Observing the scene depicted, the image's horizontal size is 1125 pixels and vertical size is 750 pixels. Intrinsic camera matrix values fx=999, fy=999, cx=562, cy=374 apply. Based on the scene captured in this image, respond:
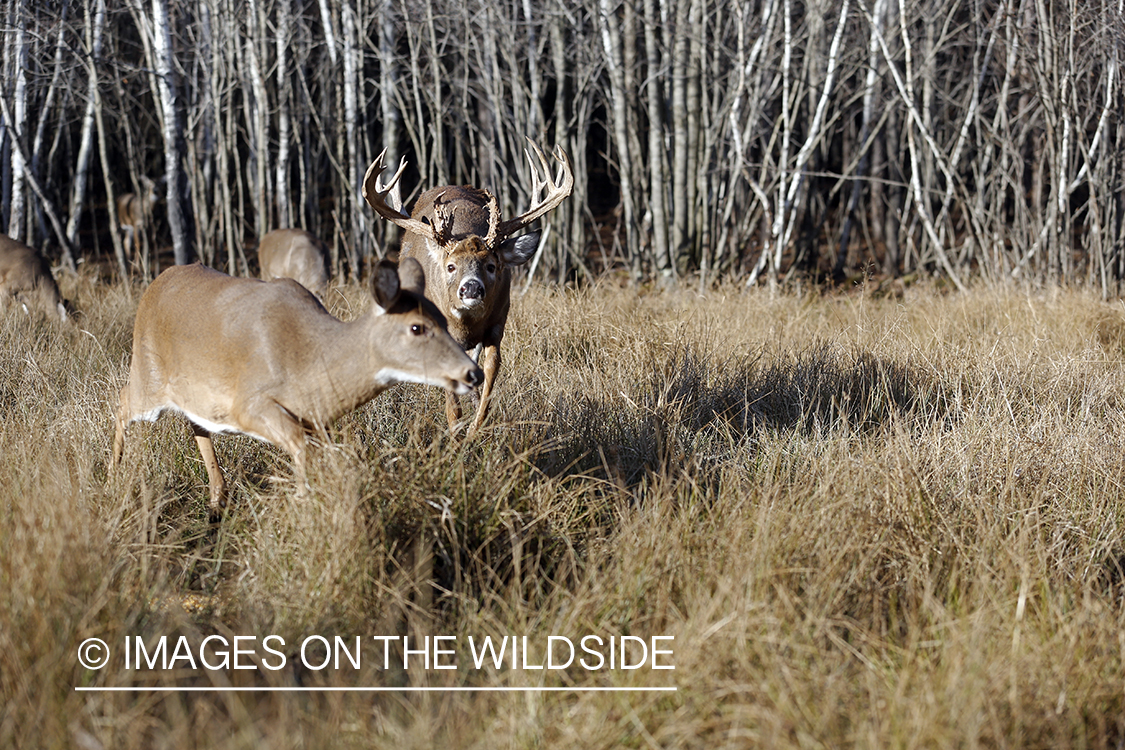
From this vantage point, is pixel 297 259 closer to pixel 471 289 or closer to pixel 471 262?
pixel 471 262

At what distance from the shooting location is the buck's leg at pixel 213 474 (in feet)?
13.8

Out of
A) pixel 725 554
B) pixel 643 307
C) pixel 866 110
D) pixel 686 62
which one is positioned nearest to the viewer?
pixel 725 554

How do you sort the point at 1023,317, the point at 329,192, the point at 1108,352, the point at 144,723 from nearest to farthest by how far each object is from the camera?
the point at 144,723 → the point at 1108,352 → the point at 1023,317 → the point at 329,192

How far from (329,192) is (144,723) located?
21143 mm

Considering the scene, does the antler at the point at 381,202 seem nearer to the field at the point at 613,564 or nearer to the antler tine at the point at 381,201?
the antler tine at the point at 381,201

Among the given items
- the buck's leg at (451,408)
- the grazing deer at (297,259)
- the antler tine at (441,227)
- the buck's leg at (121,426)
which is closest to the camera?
the buck's leg at (121,426)

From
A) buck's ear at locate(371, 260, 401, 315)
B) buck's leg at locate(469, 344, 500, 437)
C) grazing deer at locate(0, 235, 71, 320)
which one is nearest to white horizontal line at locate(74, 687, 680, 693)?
buck's ear at locate(371, 260, 401, 315)

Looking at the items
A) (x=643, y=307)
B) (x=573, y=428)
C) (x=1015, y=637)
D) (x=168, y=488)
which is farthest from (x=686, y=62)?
(x=1015, y=637)

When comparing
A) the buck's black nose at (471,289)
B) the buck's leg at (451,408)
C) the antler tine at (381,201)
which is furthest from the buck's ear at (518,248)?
the buck's leg at (451,408)

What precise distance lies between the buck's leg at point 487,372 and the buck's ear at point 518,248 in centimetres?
57

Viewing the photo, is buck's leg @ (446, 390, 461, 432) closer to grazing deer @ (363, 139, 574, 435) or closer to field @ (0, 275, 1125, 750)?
grazing deer @ (363, 139, 574, 435)

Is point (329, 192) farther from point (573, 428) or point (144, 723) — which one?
point (144, 723)

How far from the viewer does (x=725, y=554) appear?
3.53m

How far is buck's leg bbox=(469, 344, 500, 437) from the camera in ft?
17.5
